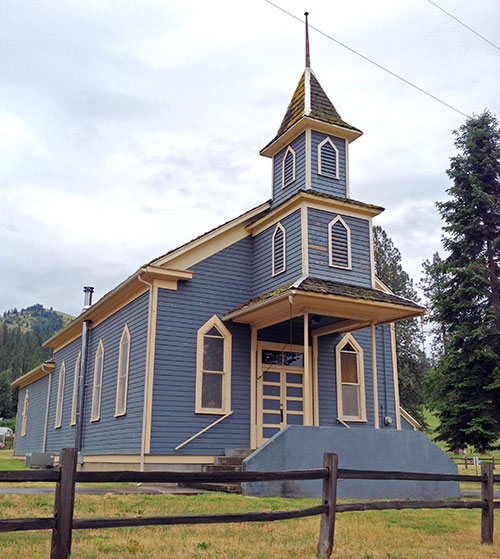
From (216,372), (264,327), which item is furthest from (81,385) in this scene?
(264,327)

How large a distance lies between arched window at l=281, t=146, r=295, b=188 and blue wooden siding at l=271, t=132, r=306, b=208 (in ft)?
0.34

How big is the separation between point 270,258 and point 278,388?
3.51 m

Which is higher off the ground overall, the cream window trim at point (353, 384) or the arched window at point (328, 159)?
the arched window at point (328, 159)

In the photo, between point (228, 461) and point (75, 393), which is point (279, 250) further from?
point (75, 393)

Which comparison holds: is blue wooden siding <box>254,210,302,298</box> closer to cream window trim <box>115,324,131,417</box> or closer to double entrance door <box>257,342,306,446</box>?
double entrance door <box>257,342,306,446</box>

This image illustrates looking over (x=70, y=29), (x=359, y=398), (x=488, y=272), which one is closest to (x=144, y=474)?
(x=70, y=29)

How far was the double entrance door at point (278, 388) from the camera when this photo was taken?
1627cm

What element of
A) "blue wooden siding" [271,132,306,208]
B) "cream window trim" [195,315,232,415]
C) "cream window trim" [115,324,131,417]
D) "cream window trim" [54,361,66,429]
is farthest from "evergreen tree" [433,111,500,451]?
"cream window trim" [54,361,66,429]

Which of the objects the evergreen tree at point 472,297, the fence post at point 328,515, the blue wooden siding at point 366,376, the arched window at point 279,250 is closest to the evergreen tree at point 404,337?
→ the evergreen tree at point 472,297

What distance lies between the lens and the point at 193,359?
1558 centimetres

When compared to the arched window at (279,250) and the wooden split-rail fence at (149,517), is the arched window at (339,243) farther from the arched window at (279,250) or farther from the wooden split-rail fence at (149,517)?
the wooden split-rail fence at (149,517)

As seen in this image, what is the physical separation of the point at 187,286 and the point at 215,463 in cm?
446

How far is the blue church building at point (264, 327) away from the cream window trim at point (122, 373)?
1.8 inches

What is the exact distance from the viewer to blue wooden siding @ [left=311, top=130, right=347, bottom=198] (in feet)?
55.5
